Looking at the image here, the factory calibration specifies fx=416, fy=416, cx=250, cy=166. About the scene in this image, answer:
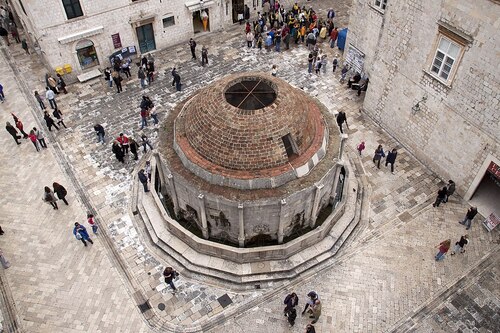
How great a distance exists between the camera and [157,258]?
1958 cm

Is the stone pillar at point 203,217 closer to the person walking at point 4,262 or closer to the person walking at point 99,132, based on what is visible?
the person walking at point 4,262

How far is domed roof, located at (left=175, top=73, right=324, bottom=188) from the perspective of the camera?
17.1 meters

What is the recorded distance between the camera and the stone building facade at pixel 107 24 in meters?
26.1

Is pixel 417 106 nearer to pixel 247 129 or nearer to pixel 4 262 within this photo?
pixel 247 129

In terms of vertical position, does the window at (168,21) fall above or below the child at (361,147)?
above

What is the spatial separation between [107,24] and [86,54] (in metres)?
2.66

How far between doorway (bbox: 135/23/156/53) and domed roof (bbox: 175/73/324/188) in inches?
545

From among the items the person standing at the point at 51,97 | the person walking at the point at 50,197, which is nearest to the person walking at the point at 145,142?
the person walking at the point at 50,197

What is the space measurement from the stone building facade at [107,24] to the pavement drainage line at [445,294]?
24483 mm

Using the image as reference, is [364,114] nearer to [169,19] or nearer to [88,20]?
[169,19]

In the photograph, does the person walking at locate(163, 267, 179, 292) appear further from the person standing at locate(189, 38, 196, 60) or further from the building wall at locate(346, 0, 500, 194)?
the person standing at locate(189, 38, 196, 60)

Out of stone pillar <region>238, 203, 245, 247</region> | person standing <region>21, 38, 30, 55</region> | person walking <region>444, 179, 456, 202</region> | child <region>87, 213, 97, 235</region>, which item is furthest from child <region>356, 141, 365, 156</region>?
person standing <region>21, 38, 30, 55</region>

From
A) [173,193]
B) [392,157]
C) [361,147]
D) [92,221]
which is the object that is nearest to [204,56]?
[361,147]

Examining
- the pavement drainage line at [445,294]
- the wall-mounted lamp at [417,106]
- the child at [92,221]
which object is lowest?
the pavement drainage line at [445,294]
